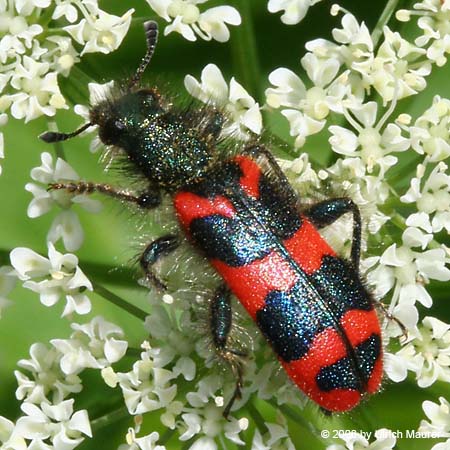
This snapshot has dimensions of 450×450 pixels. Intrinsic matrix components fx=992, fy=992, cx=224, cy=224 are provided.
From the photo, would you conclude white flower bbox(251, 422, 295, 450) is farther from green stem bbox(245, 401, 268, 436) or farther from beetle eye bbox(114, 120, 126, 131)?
beetle eye bbox(114, 120, 126, 131)

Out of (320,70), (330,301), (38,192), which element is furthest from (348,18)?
(38,192)

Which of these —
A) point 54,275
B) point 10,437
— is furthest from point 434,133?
point 10,437

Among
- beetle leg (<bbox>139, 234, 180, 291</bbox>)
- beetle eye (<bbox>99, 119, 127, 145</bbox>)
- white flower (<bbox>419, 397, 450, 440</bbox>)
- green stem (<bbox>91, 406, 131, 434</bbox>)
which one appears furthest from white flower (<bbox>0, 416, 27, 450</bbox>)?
white flower (<bbox>419, 397, 450, 440</bbox>)

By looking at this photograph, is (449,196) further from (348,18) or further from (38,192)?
(38,192)

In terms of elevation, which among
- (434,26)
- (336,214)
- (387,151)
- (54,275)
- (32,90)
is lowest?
(54,275)

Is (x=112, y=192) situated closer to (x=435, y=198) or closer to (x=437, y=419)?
(x=435, y=198)

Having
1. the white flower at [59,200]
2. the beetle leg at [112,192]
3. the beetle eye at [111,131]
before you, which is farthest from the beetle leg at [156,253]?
the beetle eye at [111,131]
